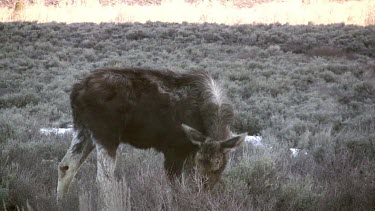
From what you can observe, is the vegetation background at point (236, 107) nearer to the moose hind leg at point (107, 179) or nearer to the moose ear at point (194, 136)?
the moose hind leg at point (107, 179)

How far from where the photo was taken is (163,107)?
6680 millimetres

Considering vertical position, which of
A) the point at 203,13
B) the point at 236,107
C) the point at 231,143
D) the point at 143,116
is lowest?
the point at 236,107

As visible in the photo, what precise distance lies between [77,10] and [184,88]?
81.6 feet

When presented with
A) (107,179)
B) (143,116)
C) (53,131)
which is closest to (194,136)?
(143,116)

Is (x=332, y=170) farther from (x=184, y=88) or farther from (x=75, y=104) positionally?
(x=75, y=104)

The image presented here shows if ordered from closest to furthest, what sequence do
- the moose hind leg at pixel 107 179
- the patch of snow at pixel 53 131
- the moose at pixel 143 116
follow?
1. the moose hind leg at pixel 107 179
2. the moose at pixel 143 116
3. the patch of snow at pixel 53 131

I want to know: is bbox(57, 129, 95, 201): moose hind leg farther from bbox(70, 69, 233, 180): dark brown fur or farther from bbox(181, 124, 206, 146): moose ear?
bbox(181, 124, 206, 146): moose ear

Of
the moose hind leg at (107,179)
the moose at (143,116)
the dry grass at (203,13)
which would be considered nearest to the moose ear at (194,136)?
A: the moose at (143,116)

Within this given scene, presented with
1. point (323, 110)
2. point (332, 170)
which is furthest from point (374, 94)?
point (332, 170)

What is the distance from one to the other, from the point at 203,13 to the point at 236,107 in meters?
19.2

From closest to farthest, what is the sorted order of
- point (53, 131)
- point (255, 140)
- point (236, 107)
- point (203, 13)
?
point (53, 131) → point (255, 140) → point (236, 107) → point (203, 13)

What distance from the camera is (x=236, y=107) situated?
41.9 ft

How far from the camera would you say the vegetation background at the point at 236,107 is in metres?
6.11

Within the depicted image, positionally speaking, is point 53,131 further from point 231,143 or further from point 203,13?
point 203,13
